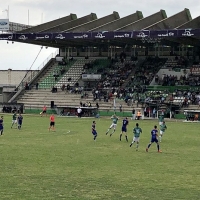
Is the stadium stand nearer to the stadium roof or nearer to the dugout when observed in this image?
the stadium roof

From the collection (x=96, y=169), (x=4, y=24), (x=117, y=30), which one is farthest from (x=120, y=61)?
(x=96, y=169)

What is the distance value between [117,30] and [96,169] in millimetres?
47086

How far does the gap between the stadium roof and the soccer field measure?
30.8 m

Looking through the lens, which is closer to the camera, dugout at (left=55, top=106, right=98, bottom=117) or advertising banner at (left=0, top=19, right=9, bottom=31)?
dugout at (left=55, top=106, right=98, bottom=117)

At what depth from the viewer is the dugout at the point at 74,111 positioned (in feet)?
209

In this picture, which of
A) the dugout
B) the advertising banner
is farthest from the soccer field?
the advertising banner

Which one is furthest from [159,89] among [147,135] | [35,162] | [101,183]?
[101,183]

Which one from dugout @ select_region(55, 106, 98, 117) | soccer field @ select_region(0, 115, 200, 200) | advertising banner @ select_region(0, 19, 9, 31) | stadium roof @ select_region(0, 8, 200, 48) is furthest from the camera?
advertising banner @ select_region(0, 19, 9, 31)

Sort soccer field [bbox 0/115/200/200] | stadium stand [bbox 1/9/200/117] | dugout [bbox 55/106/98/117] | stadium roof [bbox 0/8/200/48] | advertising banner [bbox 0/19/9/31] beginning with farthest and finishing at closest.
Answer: advertising banner [bbox 0/19/9/31] < stadium stand [bbox 1/9/200/117] < stadium roof [bbox 0/8/200/48] < dugout [bbox 55/106/98/117] < soccer field [bbox 0/115/200/200]

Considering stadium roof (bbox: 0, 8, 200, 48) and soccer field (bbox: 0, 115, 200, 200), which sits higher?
stadium roof (bbox: 0, 8, 200, 48)

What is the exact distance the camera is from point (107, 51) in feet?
270

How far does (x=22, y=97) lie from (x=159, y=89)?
2028 centimetres

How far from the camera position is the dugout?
209ft

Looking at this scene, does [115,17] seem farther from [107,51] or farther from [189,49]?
[189,49]
